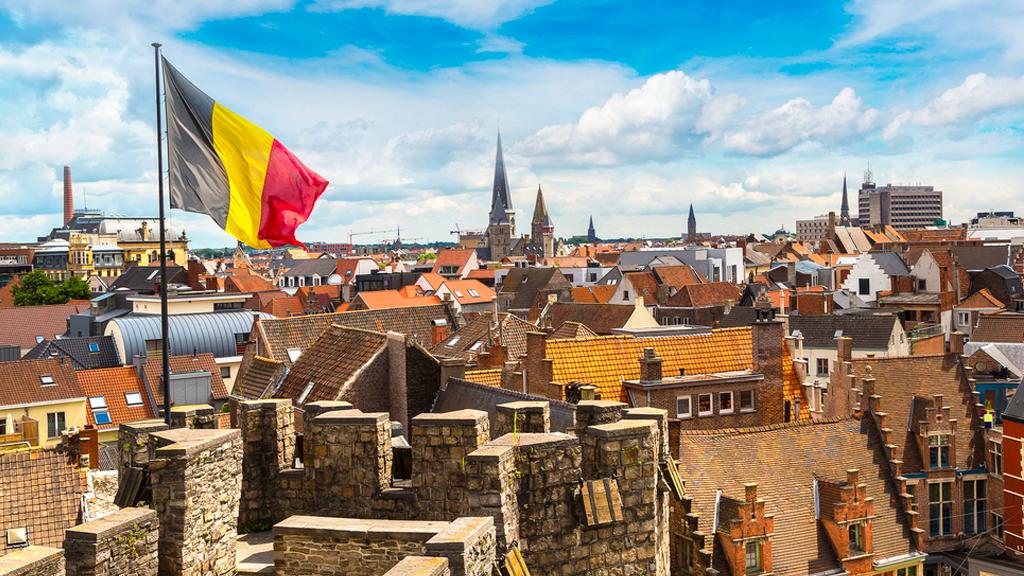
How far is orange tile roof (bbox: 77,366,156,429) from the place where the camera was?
1622 inches

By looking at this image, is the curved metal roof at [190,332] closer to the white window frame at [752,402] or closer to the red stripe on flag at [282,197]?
the white window frame at [752,402]

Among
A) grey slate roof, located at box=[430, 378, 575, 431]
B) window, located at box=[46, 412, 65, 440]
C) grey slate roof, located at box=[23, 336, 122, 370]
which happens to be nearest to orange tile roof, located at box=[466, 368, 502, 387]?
grey slate roof, located at box=[430, 378, 575, 431]

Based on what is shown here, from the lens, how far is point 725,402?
28.6 meters

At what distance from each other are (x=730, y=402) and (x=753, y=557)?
27.5ft

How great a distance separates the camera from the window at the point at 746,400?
2894cm

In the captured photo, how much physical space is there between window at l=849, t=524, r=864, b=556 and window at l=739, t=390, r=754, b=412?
6.75m

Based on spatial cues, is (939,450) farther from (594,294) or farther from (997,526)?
(594,294)

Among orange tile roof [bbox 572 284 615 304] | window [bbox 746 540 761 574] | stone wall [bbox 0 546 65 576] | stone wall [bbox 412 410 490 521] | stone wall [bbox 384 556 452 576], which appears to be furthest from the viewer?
orange tile roof [bbox 572 284 615 304]

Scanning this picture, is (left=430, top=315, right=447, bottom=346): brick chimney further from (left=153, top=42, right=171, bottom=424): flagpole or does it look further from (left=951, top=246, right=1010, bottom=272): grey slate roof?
(left=951, top=246, right=1010, bottom=272): grey slate roof

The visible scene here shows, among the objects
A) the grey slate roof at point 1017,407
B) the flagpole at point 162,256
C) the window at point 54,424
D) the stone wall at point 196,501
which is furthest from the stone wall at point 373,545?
the window at point 54,424

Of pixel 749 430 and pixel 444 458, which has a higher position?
pixel 444 458

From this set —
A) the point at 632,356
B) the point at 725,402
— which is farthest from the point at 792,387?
the point at 632,356

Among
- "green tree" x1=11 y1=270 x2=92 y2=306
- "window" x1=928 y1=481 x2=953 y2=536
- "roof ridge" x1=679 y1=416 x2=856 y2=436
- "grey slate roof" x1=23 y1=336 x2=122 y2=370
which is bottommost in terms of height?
"window" x1=928 y1=481 x2=953 y2=536

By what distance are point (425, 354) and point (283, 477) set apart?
10.3m
